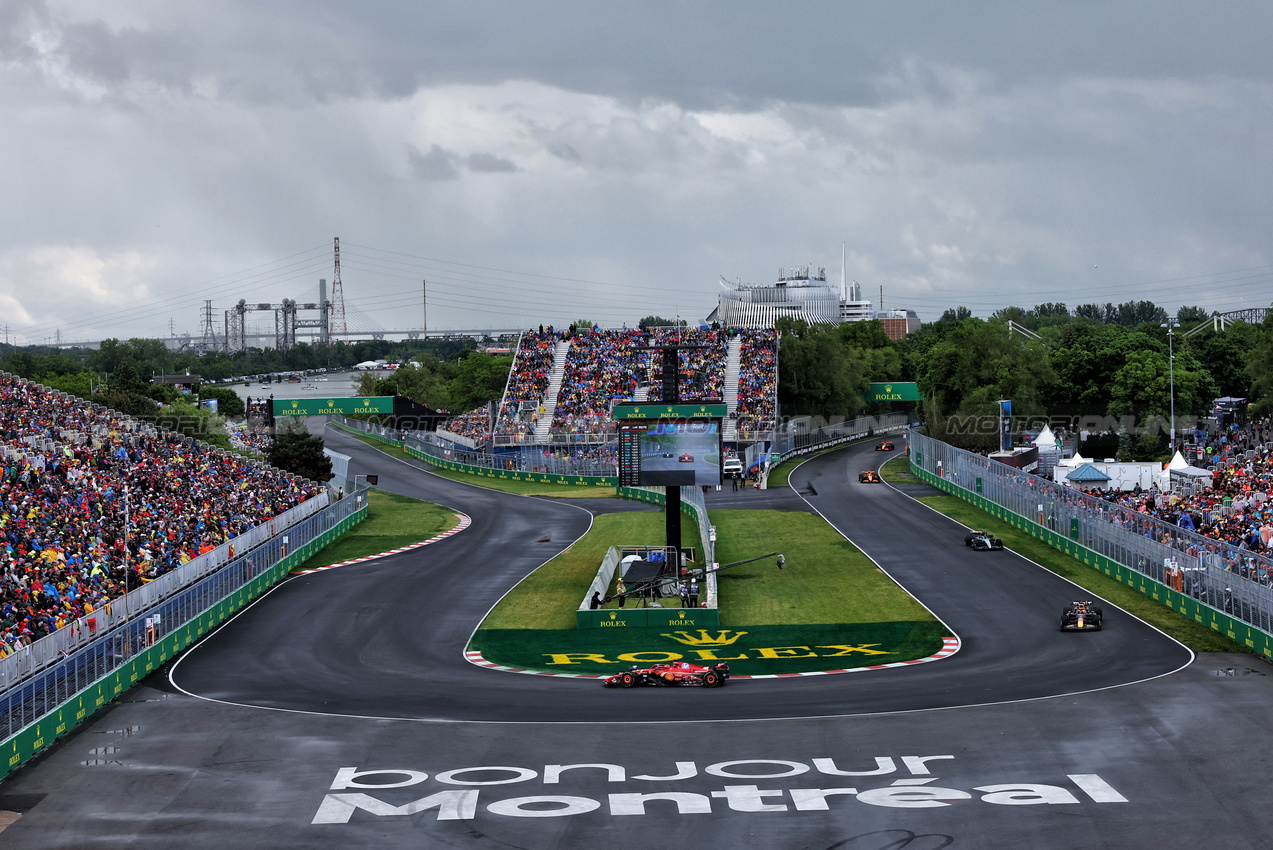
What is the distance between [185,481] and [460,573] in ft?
41.7

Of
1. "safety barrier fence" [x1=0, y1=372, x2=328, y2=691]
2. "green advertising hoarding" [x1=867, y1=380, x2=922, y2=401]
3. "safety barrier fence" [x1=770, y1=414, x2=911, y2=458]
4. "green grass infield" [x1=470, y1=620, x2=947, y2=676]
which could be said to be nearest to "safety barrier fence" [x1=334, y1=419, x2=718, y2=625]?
"green grass infield" [x1=470, y1=620, x2=947, y2=676]

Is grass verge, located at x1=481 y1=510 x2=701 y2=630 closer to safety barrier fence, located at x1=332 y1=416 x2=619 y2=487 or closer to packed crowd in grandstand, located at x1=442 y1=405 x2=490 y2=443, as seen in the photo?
safety barrier fence, located at x1=332 y1=416 x2=619 y2=487

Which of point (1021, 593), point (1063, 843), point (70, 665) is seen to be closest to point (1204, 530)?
point (1021, 593)

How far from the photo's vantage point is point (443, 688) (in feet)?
114

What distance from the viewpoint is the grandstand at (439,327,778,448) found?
97.6 m

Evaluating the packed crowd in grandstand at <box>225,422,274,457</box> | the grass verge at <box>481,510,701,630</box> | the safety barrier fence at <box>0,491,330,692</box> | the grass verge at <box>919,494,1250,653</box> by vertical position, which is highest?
the packed crowd in grandstand at <box>225,422,274,457</box>

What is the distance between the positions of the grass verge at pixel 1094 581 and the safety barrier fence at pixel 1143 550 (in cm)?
34

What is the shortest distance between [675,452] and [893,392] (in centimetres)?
8309

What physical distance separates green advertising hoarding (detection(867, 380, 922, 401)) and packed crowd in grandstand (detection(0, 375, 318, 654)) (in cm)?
7579

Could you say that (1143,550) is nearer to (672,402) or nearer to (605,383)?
(672,402)

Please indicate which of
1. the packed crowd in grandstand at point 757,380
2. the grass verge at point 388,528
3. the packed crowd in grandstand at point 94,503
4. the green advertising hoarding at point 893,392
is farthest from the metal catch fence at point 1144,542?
the green advertising hoarding at point 893,392

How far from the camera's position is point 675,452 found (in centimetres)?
4906

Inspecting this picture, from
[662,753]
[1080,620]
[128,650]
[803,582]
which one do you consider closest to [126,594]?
[128,650]

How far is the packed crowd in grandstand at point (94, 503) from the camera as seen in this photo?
36250 mm
